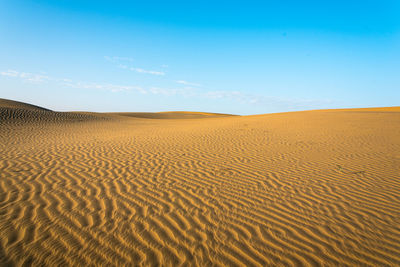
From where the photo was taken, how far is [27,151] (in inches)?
327

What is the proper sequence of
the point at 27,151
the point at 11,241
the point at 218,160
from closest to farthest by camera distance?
the point at 11,241 → the point at 218,160 → the point at 27,151

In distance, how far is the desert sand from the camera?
277 cm

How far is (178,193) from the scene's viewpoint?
182 inches

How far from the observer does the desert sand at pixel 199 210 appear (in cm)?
277

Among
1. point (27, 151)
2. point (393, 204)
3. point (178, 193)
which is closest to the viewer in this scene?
point (393, 204)

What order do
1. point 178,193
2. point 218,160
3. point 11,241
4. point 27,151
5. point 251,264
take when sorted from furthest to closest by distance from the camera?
point 27,151 → point 218,160 → point 178,193 → point 11,241 → point 251,264

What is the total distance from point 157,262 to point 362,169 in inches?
264

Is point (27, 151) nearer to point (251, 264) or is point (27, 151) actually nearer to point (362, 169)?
point (251, 264)

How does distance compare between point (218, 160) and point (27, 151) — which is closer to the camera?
point (218, 160)

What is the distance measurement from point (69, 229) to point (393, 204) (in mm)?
6111

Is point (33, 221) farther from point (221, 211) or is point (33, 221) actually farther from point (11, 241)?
point (221, 211)

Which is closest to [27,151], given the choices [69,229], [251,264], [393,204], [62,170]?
[62,170]

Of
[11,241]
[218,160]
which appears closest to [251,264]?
[11,241]

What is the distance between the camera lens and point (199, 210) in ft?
12.8
